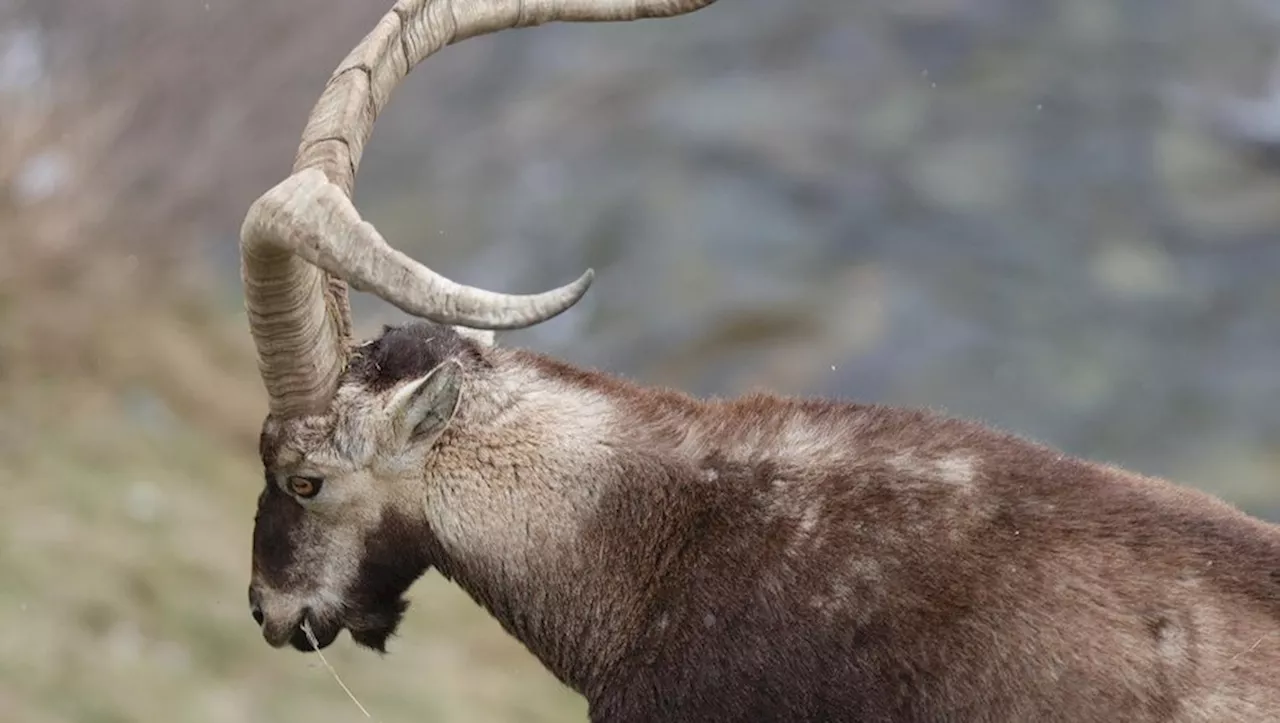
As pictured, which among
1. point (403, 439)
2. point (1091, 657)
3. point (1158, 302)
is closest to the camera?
point (1091, 657)

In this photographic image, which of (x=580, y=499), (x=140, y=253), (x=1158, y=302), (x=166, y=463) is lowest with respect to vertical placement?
(x=1158, y=302)

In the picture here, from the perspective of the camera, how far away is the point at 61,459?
13969 mm

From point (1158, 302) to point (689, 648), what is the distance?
33.9 ft

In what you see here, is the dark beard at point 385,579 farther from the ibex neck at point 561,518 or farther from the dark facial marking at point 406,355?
the dark facial marking at point 406,355

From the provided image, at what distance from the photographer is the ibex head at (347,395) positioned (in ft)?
19.5

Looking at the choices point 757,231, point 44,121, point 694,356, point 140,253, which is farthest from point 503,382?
point 44,121

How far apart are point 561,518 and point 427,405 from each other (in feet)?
2.18

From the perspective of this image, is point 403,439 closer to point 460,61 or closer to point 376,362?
point 376,362

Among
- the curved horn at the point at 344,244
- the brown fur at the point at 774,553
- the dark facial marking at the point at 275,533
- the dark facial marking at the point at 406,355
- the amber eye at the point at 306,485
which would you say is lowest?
the brown fur at the point at 774,553

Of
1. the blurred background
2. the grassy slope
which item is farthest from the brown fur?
the blurred background

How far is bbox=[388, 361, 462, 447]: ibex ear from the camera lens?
230 inches

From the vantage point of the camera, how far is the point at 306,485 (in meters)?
6.21

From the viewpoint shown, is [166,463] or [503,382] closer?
[503,382]

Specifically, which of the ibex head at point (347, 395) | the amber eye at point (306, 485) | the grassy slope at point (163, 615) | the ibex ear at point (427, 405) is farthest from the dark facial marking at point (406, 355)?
the grassy slope at point (163, 615)
